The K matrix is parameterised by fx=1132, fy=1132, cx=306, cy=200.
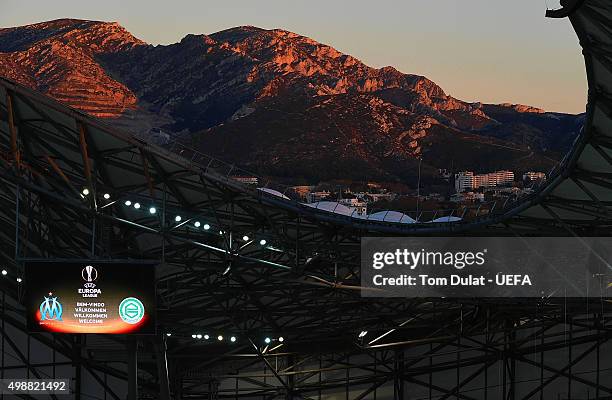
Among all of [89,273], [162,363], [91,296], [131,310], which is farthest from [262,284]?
[89,273]

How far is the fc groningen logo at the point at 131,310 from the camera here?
132 ft

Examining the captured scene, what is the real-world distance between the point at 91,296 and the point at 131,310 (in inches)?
63.9

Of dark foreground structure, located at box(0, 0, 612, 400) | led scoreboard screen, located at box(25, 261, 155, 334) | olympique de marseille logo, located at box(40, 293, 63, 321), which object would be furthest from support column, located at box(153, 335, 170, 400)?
olympique de marseille logo, located at box(40, 293, 63, 321)

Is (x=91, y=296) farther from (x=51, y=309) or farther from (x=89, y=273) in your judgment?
(x=51, y=309)

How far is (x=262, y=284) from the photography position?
157 ft

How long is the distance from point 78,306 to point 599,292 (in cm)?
2102

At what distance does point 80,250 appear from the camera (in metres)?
46.3

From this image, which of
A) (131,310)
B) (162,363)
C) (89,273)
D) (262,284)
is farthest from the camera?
(262,284)

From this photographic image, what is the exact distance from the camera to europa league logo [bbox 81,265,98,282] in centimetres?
4059

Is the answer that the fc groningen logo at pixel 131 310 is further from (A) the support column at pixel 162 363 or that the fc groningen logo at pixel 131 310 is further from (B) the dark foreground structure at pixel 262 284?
(A) the support column at pixel 162 363

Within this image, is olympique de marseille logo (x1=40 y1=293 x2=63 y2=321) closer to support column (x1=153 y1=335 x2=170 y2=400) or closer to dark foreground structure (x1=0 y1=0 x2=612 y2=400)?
dark foreground structure (x1=0 y1=0 x2=612 y2=400)

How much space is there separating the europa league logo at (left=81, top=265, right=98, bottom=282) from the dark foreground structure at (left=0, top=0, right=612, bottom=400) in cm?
53

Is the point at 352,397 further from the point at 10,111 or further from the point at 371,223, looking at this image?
the point at 10,111

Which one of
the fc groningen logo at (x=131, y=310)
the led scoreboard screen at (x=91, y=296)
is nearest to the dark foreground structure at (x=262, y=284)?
the led scoreboard screen at (x=91, y=296)
